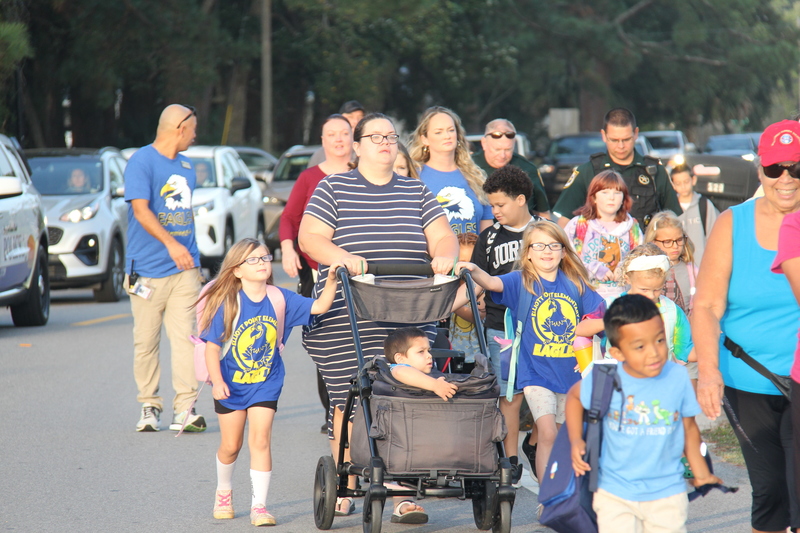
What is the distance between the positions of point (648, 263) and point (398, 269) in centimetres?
121

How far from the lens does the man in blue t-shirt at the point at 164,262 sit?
307 inches

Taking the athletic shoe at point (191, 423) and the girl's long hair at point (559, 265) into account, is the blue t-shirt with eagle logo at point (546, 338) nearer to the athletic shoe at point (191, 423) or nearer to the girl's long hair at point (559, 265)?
the girl's long hair at point (559, 265)

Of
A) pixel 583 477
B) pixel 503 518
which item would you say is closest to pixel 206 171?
pixel 503 518

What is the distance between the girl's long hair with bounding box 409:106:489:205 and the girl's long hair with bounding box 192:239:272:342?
6.77 feet

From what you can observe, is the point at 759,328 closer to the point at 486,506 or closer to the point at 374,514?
the point at 486,506

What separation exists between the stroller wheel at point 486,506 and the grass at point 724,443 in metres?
2.17

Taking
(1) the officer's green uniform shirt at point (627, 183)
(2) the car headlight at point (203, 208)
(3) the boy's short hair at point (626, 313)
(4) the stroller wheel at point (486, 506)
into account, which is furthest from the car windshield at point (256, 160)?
(3) the boy's short hair at point (626, 313)

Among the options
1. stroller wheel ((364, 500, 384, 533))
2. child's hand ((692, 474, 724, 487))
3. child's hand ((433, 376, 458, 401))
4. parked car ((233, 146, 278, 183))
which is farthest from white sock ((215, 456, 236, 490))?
parked car ((233, 146, 278, 183))

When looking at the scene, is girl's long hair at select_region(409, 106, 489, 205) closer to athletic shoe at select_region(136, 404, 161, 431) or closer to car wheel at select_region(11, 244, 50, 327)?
athletic shoe at select_region(136, 404, 161, 431)

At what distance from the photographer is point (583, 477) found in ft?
13.1

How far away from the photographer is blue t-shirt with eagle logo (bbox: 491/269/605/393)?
18.6 ft

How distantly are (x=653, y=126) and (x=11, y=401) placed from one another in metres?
47.8

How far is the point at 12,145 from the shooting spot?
40.5 feet

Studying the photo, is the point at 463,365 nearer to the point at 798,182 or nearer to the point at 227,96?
the point at 798,182
